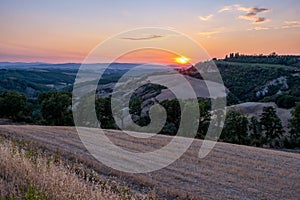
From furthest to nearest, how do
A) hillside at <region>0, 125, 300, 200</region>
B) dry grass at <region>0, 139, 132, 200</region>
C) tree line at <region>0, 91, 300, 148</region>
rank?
1. tree line at <region>0, 91, 300, 148</region>
2. hillside at <region>0, 125, 300, 200</region>
3. dry grass at <region>0, 139, 132, 200</region>

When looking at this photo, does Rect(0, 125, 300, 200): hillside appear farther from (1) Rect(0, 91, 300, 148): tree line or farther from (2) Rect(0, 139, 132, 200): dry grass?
(1) Rect(0, 91, 300, 148): tree line

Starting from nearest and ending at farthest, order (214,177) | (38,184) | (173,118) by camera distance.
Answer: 1. (38,184)
2. (214,177)
3. (173,118)

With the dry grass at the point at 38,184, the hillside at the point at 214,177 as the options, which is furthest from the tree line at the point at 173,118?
the dry grass at the point at 38,184

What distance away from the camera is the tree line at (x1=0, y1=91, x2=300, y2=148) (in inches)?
1734

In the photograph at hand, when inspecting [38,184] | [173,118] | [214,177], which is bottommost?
[173,118]

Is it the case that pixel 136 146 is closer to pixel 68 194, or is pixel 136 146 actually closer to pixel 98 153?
pixel 98 153

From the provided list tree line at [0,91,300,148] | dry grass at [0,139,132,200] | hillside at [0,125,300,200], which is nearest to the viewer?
dry grass at [0,139,132,200]

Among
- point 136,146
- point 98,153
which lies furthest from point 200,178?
point 136,146

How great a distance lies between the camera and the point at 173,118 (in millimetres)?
48625

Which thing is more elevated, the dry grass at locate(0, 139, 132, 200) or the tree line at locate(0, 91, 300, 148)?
the dry grass at locate(0, 139, 132, 200)

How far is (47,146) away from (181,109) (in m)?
33.7

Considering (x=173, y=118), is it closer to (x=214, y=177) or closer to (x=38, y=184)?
(x=214, y=177)

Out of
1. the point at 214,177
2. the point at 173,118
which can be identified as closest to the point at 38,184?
the point at 214,177

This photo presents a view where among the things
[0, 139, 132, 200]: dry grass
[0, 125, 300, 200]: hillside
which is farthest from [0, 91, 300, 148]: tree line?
[0, 139, 132, 200]: dry grass
